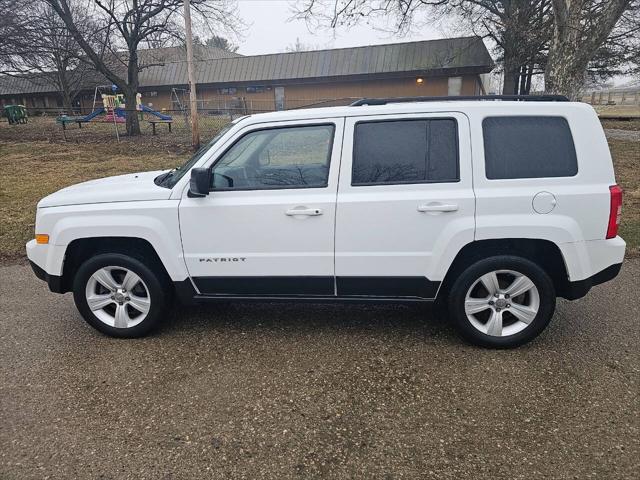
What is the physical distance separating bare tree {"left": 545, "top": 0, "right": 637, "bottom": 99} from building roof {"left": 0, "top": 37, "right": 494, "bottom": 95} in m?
15.6

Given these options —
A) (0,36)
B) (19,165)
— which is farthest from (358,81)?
(19,165)

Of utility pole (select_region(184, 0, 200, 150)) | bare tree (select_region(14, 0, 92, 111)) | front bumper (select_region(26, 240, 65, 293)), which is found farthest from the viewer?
bare tree (select_region(14, 0, 92, 111))

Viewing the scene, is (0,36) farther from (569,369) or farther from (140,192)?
(569,369)

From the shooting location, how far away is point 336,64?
3316 centimetres

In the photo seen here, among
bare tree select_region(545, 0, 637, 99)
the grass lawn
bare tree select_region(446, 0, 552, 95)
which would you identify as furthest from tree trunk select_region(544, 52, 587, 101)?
bare tree select_region(446, 0, 552, 95)

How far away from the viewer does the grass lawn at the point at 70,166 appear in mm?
6895

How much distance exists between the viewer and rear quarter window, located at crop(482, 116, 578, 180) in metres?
3.29

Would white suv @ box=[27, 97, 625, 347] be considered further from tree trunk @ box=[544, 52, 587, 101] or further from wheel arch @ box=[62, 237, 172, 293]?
tree trunk @ box=[544, 52, 587, 101]

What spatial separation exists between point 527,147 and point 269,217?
1.92 m

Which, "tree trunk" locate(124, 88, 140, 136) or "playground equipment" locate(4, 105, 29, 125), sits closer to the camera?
"tree trunk" locate(124, 88, 140, 136)

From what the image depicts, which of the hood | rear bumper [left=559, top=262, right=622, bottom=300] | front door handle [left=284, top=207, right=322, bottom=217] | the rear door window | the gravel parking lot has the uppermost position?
the rear door window

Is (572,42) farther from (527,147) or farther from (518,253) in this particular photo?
(518,253)

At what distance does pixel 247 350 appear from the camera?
3594 mm

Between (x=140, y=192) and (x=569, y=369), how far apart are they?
11.2 feet
